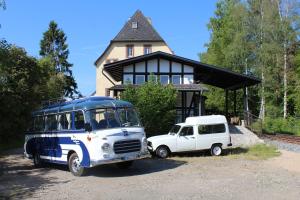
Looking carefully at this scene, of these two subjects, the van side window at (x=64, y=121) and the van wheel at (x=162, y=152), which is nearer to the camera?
the van side window at (x=64, y=121)

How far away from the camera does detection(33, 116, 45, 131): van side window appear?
2070 centimetres

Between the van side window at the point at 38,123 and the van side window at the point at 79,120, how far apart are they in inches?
125

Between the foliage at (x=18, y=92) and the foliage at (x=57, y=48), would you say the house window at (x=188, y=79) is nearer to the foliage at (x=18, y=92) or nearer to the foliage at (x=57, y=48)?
the foliage at (x=18, y=92)

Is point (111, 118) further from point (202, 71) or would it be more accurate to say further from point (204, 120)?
point (202, 71)

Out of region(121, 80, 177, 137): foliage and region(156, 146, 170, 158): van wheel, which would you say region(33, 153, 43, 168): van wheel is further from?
region(121, 80, 177, 137): foliage

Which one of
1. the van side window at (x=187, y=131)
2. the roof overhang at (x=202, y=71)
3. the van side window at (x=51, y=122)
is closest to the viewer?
the van side window at (x=51, y=122)

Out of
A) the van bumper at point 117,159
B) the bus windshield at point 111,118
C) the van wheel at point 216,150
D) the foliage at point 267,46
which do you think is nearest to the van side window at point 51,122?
the bus windshield at point 111,118

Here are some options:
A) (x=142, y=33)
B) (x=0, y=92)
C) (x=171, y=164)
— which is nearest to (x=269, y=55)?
(x=142, y=33)

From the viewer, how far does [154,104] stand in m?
27.2

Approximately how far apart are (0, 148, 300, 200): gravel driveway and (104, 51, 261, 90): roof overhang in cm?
1349

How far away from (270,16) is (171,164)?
115ft

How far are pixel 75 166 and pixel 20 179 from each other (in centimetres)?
192

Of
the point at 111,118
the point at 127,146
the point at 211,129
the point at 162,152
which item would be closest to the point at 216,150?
the point at 211,129

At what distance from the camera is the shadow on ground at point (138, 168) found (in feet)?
58.0
